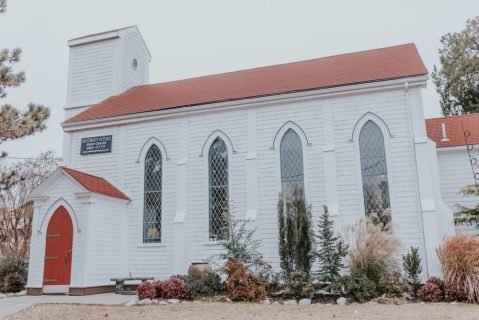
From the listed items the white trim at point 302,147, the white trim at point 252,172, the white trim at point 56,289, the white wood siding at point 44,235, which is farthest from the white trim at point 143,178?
the white trim at point 302,147

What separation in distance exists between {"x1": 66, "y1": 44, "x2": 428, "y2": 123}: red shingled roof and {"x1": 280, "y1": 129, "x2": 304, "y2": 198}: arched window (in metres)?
A: 1.81

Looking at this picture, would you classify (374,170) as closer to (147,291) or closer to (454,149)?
(454,149)

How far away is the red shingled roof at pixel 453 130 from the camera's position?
672 inches

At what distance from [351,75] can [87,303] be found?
468 inches

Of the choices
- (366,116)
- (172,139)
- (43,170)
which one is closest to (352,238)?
(366,116)

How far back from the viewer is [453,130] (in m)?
18.1

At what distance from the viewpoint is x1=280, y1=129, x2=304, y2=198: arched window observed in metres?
15.4

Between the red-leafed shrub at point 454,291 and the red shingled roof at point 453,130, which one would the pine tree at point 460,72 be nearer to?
the red shingled roof at point 453,130

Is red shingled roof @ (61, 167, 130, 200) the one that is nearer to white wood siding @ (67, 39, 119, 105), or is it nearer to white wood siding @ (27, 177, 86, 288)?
white wood siding @ (27, 177, 86, 288)

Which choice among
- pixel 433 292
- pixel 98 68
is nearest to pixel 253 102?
pixel 433 292

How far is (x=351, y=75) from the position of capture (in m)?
16.0

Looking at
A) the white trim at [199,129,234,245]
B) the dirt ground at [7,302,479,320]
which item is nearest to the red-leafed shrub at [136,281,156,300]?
the dirt ground at [7,302,479,320]

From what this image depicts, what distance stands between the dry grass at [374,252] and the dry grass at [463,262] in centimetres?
133

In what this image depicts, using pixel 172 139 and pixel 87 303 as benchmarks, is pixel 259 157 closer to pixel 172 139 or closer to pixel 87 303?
pixel 172 139
